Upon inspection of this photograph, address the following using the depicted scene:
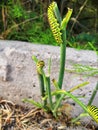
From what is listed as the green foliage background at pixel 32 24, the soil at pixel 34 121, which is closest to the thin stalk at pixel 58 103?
the soil at pixel 34 121

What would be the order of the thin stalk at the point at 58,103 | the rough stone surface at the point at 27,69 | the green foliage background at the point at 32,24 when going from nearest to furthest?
the thin stalk at the point at 58,103 → the rough stone surface at the point at 27,69 → the green foliage background at the point at 32,24

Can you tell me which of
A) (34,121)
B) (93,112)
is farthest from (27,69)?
(93,112)

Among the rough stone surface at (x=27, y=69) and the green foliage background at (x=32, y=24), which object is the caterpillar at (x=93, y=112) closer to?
the rough stone surface at (x=27, y=69)

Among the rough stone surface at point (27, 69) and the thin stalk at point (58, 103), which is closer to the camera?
the thin stalk at point (58, 103)

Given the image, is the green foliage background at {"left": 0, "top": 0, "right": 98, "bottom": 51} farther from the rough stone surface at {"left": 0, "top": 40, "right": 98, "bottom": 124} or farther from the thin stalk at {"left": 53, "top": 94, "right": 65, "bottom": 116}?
the thin stalk at {"left": 53, "top": 94, "right": 65, "bottom": 116}

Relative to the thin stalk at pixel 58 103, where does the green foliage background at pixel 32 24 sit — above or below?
above

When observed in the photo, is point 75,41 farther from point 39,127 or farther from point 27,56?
point 39,127
